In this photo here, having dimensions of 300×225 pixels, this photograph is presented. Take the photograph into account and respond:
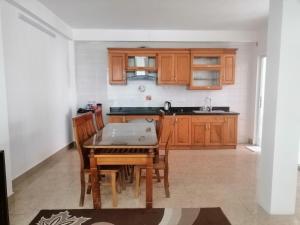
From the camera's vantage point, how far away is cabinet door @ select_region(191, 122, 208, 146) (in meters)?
5.07

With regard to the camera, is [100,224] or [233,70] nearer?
[100,224]

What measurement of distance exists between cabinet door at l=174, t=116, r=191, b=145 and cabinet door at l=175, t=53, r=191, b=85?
89 cm

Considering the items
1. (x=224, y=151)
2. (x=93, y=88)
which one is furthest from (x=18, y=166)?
(x=224, y=151)

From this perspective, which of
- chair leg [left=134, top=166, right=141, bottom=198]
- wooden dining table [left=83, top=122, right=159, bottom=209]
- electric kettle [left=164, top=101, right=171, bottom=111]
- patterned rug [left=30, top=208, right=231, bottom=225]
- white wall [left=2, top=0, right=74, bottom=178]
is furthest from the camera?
electric kettle [left=164, top=101, right=171, bottom=111]

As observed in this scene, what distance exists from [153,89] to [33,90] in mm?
2744

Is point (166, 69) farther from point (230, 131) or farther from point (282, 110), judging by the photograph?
point (282, 110)

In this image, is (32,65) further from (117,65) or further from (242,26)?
(242,26)

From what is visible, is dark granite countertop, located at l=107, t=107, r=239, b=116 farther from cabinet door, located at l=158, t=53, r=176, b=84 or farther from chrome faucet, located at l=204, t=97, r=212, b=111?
cabinet door, located at l=158, t=53, r=176, b=84

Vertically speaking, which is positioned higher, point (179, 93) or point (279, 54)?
point (279, 54)

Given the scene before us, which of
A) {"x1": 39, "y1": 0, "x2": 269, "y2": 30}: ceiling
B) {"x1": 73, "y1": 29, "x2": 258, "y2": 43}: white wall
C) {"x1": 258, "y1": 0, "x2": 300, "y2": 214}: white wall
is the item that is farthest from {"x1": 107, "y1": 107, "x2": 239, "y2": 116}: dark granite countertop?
{"x1": 258, "y1": 0, "x2": 300, "y2": 214}: white wall

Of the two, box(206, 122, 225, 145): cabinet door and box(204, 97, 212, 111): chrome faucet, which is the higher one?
box(204, 97, 212, 111): chrome faucet

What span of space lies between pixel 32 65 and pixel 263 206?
3.82 metres

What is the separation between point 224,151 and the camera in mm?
5035

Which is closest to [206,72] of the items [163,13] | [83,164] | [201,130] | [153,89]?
[153,89]
